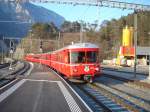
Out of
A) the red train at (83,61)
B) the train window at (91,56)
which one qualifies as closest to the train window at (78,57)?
the red train at (83,61)

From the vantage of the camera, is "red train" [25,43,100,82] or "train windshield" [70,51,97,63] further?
"train windshield" [70,51,97,63]

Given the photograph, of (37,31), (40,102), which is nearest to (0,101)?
(40,102)

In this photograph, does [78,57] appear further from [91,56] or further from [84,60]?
[91,56]

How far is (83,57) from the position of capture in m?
31.5

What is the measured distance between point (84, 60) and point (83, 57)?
0.25 metres

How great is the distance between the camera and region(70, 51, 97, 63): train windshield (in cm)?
3147

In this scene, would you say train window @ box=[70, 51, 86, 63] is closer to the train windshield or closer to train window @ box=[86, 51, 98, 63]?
the train windshield

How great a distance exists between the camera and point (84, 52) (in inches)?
1238

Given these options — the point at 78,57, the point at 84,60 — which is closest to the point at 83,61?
the point at 84,60

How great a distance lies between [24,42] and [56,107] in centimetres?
12326

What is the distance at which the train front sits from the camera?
31.3 metres

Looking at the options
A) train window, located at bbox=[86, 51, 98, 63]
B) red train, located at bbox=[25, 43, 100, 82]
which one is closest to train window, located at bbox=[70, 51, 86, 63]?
red train, located at bbox=[25, 43, 100, 82]

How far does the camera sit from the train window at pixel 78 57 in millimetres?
31484

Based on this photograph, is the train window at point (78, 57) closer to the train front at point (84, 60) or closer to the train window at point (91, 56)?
the train front at point (84, 60)
